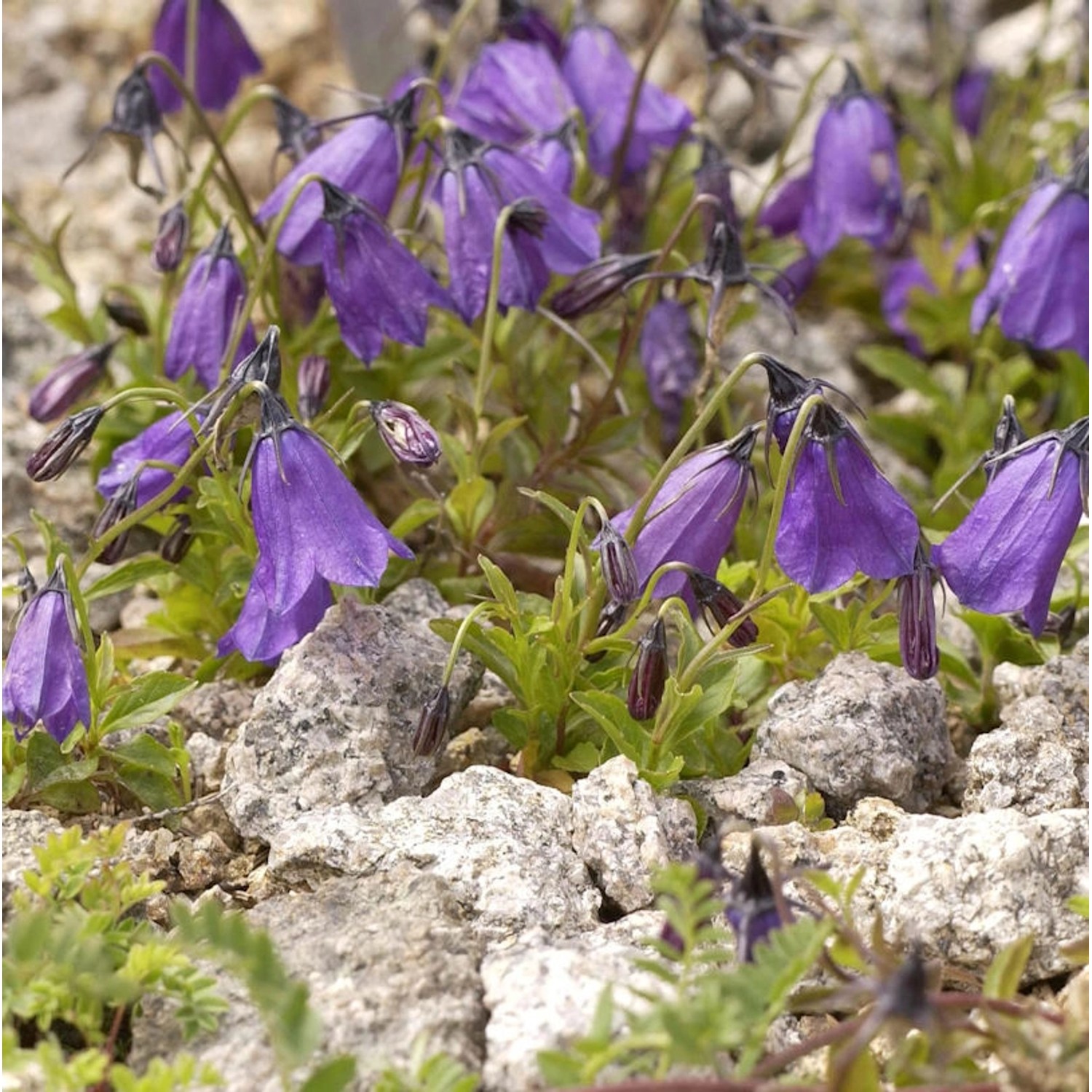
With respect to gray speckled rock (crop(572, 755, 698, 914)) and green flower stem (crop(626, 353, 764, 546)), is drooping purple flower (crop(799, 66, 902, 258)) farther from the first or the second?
gray speckled rock (crop(572, 755, 698, 914))

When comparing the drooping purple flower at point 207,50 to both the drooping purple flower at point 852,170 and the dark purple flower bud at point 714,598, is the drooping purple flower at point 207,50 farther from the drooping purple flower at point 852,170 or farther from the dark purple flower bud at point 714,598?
the dark purple flower bud at point 714,598

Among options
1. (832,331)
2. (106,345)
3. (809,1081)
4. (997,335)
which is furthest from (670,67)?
(809,1081)

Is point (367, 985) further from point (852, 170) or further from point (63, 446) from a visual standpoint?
point (852, 170)

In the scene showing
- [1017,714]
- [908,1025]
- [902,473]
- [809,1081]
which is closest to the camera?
[908,1025]

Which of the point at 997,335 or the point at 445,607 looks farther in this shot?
the point at 997,335

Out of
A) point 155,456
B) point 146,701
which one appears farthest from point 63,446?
point 146,701

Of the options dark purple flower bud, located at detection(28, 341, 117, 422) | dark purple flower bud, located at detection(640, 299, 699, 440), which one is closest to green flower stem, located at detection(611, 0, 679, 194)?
dark purple flower bud, located at detection(640, 299, 699, 440)

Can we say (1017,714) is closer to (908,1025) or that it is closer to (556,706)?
(556,706)
